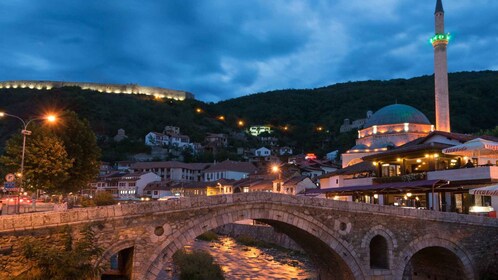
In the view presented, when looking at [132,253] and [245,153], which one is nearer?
[132,253]

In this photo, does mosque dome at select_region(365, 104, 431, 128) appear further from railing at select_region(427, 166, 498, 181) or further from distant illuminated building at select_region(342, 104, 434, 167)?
railing at select_region(427, 166, 498, 181)

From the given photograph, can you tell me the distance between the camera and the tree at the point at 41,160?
27.7 meters

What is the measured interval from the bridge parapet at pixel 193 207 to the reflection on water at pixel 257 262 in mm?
9904

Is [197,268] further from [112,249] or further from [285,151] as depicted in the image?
[285,151]

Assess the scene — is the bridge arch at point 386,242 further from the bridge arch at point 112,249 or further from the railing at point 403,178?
the railing at point 403,178

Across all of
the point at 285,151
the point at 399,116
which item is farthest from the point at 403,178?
the point at 285,151

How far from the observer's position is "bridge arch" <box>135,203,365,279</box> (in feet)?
55.4

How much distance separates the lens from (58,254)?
45.3ft

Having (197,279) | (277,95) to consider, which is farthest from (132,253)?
(277,95)

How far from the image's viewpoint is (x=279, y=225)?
21359mm

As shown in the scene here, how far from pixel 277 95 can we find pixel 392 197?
395 ft

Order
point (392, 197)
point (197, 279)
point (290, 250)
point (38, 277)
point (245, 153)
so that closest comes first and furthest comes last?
point (38, 277), point (197, 279), point (392, 197), point (290, 250), point (245, 153)

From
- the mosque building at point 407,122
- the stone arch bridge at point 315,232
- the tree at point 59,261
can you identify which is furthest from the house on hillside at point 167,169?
the tree at point 59,261

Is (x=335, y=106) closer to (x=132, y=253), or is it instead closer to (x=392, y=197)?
(x=392, y=197)
